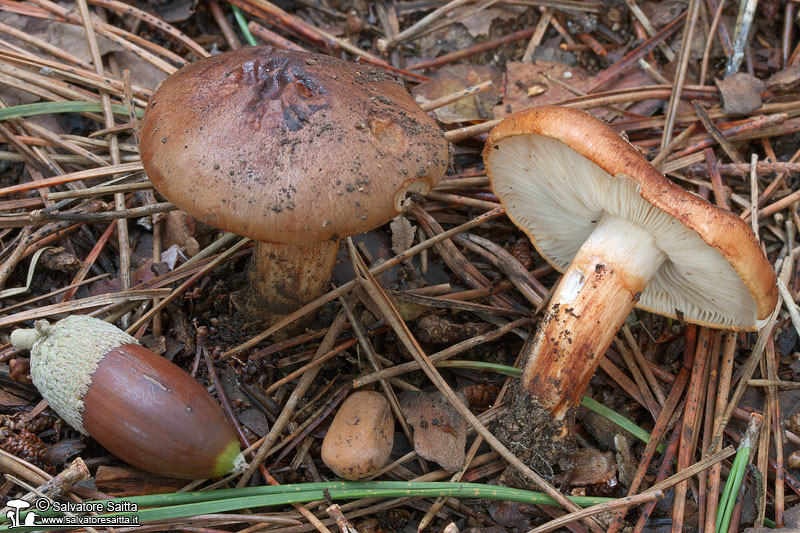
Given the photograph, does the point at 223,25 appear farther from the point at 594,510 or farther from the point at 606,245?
the point at 594,510

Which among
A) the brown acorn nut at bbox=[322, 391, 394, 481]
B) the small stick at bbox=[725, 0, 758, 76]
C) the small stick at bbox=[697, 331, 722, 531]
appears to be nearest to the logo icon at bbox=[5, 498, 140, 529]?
the brown acorn nut at bbox=[322, 391, 394, 481]

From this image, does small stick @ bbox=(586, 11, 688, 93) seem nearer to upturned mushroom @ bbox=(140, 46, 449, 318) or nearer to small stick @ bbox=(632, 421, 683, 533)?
upturned mushroom @ bbox=(140, 46, 449, 318)

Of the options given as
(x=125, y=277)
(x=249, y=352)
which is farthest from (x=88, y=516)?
(x=125, y=277)

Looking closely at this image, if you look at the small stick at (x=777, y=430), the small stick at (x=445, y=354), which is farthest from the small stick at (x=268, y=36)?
the small stick at (x=777, y=430)

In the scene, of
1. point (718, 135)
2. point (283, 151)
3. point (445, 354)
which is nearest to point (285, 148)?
point (283, 151)

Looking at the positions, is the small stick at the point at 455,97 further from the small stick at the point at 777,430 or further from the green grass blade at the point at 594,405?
the small stick at the point at 777,430
